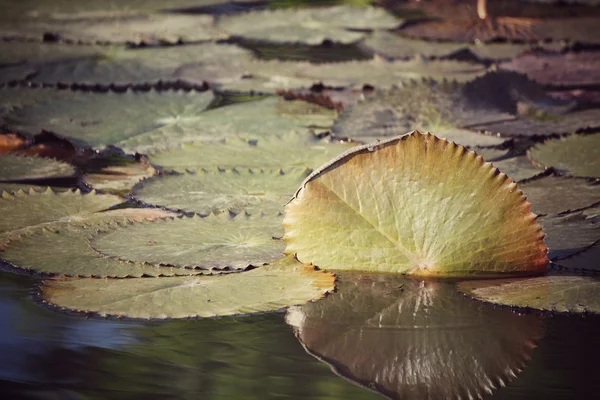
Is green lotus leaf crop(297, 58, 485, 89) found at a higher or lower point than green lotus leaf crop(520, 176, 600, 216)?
higher

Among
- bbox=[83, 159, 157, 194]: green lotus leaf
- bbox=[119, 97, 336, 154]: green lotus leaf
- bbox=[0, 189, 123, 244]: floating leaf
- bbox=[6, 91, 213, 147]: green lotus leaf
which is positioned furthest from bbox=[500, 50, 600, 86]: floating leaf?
bbox=[0, 189, 123, 244]: floating leaf

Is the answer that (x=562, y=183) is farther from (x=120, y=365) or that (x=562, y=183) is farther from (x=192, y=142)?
(x=120, y=365)

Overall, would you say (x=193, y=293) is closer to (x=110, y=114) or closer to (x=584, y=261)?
(x=584, y=261)

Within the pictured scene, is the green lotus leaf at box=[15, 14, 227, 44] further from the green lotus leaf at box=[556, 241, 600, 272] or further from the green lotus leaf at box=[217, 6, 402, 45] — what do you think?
the green lotus leaf at box=[556, 241, 600, 272]

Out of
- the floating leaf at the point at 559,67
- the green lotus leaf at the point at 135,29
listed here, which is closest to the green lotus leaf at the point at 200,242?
the floating leaf at the point at 559,67

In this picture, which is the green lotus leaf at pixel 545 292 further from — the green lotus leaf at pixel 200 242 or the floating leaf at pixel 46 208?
the floating leaf at pixel 46 208

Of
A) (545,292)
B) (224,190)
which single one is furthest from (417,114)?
(545,292)

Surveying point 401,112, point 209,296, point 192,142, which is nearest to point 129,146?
point 192,142
